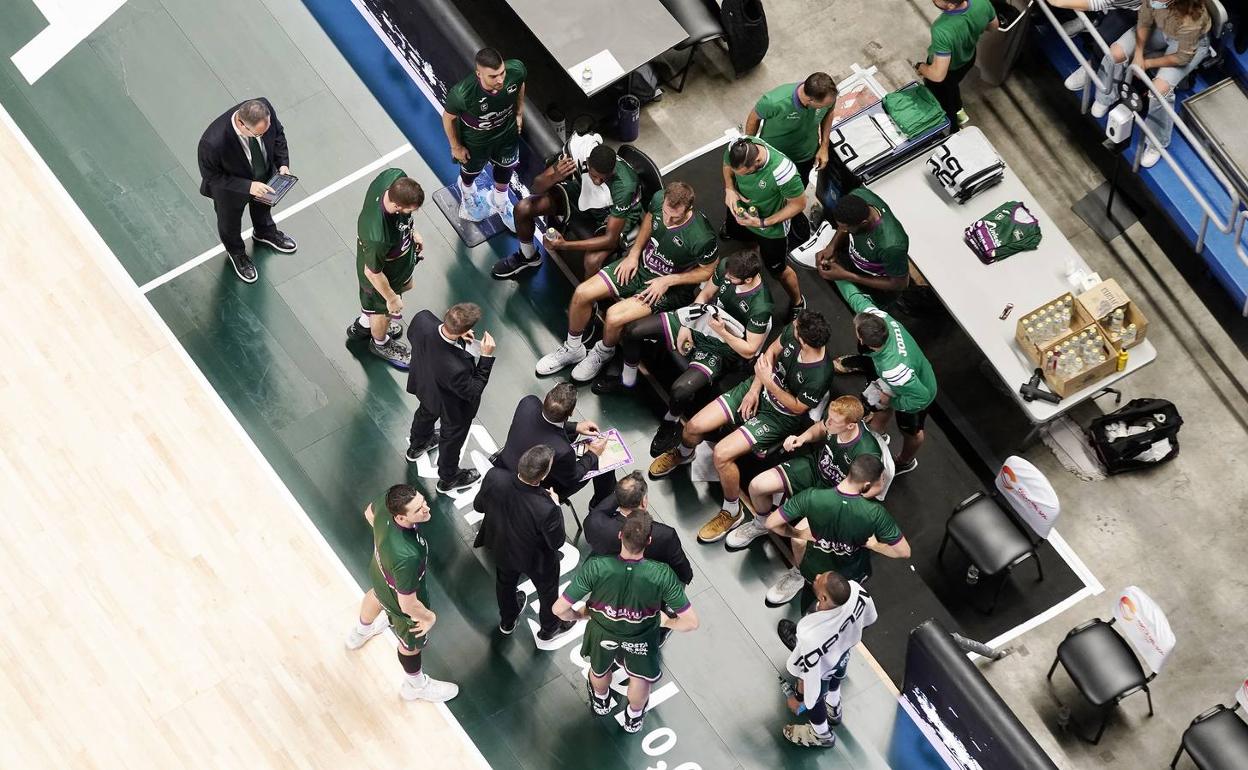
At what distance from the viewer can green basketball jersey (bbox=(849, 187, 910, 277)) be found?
11188 mm

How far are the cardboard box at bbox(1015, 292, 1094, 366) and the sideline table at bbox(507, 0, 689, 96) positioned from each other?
10.5ft

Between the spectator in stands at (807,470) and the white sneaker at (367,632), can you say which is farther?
the white sneaker at (367,632)

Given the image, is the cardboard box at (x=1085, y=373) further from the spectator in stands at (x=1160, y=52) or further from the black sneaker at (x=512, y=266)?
the black sneaker at (x=512, y=266)

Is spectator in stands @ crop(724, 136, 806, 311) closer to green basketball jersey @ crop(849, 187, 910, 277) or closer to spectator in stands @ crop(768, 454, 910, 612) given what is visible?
green basketball jersey @ crop(849, 187, 910, 277)

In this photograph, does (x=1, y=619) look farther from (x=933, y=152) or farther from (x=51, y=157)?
(x=933, y=152)

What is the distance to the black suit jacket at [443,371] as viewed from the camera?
10.3m

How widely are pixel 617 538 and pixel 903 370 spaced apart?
212cm

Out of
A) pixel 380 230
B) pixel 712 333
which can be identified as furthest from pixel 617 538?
pixel 380 230

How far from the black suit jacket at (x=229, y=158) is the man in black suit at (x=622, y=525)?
3391mm

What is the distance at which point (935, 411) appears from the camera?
11.9 meters

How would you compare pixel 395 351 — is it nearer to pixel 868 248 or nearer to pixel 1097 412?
pixel 868 248

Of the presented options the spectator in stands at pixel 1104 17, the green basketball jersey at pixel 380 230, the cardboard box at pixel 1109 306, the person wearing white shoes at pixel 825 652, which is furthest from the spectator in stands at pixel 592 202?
the spectator in stands at pixel 1104 17

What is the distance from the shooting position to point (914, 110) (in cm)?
1220

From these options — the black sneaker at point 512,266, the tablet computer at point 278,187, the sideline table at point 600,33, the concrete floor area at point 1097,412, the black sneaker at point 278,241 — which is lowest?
the concrete floor area at point 1097,412
